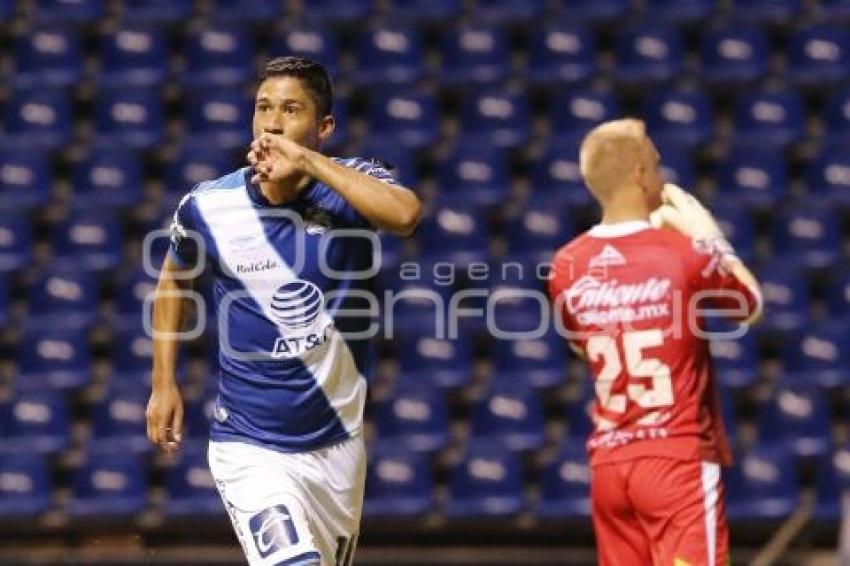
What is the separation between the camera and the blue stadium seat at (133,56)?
10414 mm

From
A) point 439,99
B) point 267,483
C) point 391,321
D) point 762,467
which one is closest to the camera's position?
point 267,483

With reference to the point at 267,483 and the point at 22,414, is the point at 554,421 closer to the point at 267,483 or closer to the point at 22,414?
the point at 22,414

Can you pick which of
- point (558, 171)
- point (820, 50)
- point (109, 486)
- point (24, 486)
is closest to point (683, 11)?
point (820, 50)

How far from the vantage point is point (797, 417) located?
8586 millimetres

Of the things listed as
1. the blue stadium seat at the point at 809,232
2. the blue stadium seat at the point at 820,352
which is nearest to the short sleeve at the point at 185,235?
the blue stadium seat at the point at 820,352

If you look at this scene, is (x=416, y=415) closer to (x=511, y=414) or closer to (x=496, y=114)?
(x=511, y=414)

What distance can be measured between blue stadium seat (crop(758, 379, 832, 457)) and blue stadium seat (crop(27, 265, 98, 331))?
12.3 ft

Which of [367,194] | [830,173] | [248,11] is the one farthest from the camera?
[248,11]

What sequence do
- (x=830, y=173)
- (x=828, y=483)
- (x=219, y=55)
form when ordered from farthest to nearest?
(x=219, y=55) → (x=830, y=173) → (x=828, y=483)

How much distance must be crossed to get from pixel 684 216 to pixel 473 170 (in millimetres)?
5172

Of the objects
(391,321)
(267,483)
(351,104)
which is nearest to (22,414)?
(391,321)

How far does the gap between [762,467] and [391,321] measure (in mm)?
2094

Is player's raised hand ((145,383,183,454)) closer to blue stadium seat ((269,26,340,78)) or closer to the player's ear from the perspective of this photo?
the player's ear

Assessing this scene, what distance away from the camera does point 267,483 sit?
4.52m
